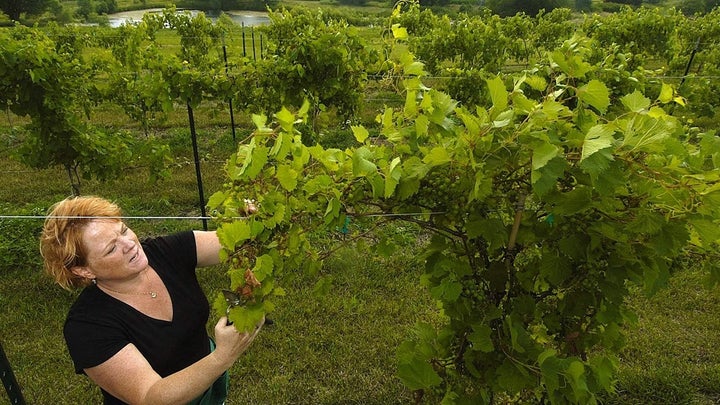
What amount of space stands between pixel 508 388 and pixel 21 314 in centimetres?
442

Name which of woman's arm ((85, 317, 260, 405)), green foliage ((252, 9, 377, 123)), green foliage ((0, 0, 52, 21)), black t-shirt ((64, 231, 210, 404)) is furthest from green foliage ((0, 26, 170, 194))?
green foliage ((0, 0, 52, 21))

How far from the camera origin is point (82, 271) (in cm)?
201

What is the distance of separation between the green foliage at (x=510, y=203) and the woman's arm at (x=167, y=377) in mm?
294

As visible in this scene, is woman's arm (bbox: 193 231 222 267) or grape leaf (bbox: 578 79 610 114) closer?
grape leaf (bbox: 578 79 610 114)

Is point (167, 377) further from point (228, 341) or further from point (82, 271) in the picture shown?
point (82, 271)

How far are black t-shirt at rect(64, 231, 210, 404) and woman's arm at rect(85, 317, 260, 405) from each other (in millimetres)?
54

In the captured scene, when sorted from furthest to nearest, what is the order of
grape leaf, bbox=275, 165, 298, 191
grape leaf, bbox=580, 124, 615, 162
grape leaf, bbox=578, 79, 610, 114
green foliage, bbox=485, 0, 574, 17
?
green foliage, bbox=485, 0, 574, 17
grape leaf, bbox=275, 165, 298, 191
grape leaf, bbox=578, 79, 610, 114
grape leaf, bbox=580, 124, 615, 162

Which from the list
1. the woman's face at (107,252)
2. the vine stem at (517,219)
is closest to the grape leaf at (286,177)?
the vine stem at (517,219)

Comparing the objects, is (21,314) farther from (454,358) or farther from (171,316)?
(454,358)

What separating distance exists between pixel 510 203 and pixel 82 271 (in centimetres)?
172

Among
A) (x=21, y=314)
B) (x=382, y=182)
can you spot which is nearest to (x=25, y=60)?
(x=21, y=314)

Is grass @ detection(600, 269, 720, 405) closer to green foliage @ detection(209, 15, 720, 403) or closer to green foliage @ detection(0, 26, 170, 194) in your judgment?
green foliage @ detection(209, 15, 720, 403)

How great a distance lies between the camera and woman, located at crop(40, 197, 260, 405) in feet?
5.69

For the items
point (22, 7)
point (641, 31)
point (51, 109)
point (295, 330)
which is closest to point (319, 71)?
point (295, 330)
